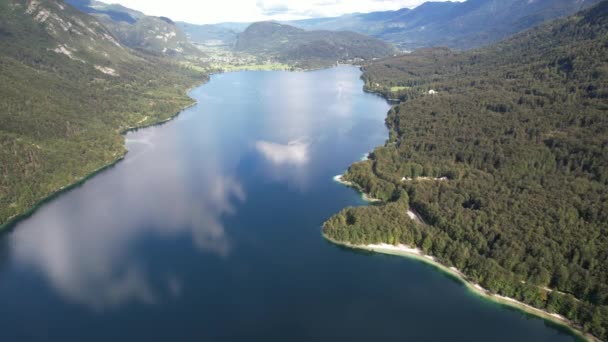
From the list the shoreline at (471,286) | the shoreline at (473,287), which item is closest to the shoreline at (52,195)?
the shoreline at (473,287)

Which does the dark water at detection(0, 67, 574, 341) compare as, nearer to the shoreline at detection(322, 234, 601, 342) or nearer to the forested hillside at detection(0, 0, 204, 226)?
the shoreline at detection(322, 234, 601, 342)

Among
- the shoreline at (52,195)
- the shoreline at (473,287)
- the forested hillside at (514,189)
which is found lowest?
the shoreline at (473,287)

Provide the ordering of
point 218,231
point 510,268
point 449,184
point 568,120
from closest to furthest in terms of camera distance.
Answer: point 510,268 < point 218,231 < point 449,184 < point 568,120

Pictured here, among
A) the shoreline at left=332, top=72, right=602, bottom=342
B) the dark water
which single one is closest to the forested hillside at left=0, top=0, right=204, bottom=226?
the dark water

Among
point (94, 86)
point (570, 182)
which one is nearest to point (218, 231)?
point (570, 182)

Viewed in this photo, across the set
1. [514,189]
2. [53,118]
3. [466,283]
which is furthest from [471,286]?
[53,118]

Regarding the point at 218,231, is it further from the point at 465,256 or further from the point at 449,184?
the point at 449,184

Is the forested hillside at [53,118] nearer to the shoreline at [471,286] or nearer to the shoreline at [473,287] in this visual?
the shoreline at [473,287]
